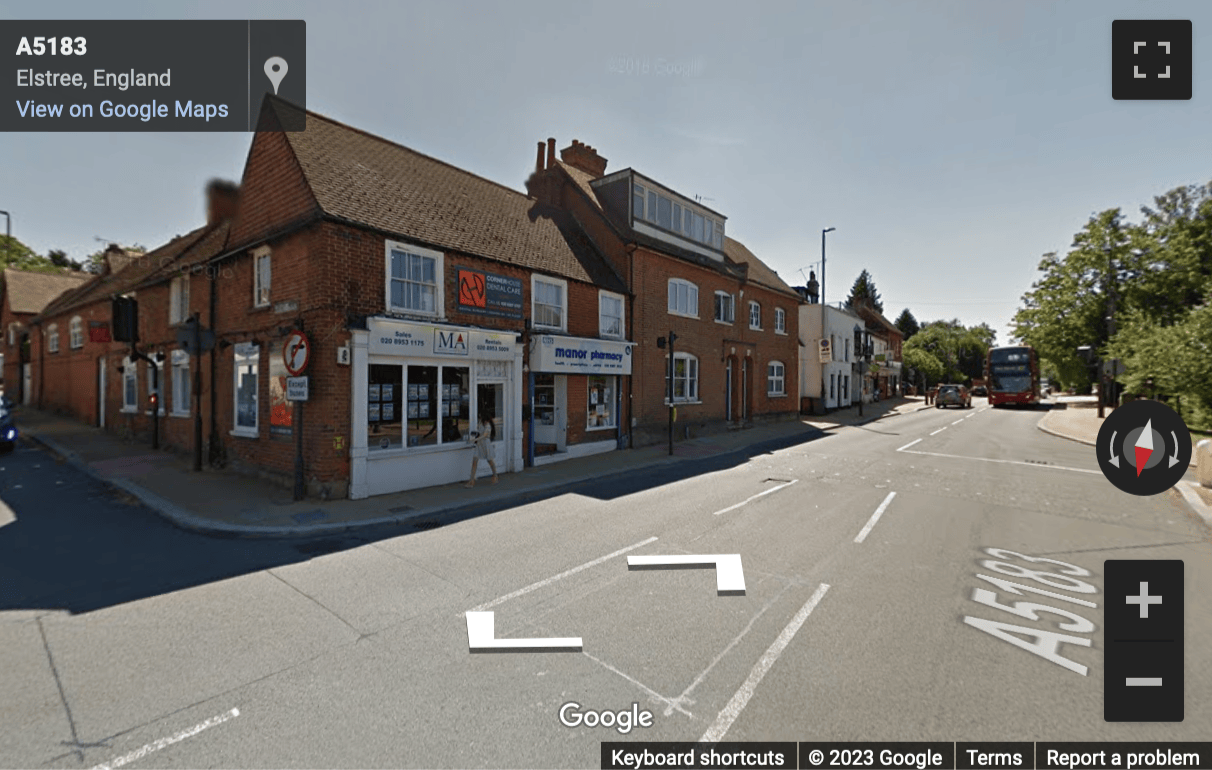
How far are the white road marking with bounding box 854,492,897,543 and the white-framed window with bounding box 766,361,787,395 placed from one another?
1517 cm

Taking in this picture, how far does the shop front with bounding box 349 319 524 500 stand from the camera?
32.2 feet

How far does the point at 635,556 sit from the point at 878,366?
42.8m

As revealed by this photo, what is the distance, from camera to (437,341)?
10797 millimetres

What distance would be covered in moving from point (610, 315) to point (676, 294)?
383cm

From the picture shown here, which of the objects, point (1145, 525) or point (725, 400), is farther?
point (725, 400)

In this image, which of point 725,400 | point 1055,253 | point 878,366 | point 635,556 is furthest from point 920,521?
point 1055,253

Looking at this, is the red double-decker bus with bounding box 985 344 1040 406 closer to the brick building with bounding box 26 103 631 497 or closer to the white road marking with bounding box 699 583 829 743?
the brick building with bounding box 26 103 631 497

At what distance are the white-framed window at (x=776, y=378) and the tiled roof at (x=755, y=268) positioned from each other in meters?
3.80

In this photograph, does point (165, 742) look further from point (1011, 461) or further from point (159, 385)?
point (1011, 461)

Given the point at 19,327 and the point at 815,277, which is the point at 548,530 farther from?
the point at 19,327

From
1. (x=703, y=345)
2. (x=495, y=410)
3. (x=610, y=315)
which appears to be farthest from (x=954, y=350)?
(x=495, y=410)

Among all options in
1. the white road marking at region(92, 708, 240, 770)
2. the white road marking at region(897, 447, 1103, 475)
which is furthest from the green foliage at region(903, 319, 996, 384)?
the white road marking at region(92, 708, 240, 770)

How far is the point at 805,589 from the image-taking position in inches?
213

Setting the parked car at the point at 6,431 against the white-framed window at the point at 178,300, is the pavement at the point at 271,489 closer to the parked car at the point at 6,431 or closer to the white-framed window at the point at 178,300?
the parked car at the point at 6,431
